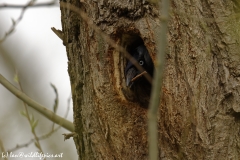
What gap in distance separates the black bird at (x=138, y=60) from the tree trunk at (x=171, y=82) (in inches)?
7.8

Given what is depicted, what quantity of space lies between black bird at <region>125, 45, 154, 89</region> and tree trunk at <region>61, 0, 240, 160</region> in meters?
0.20

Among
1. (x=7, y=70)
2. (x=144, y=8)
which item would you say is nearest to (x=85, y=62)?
(x=144, y=8)

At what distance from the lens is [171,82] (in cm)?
257

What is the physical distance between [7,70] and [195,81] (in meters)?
3.60

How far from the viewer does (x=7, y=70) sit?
5617 mm

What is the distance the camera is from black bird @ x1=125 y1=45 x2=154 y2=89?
10.3 ft

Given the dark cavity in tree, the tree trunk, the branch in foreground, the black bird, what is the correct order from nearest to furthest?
the tree trunk, the branch in foreground, the dark cavity in tree, the black bird

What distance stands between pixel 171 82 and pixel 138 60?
115cm

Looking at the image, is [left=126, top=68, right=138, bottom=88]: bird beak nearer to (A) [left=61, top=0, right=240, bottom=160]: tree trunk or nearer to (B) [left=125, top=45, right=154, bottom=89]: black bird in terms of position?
(B) [left=125, top=45, right=154, bottom=89]: black bird

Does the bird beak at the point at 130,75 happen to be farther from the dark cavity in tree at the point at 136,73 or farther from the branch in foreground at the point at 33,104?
the branch in foreground at the point at 33,104

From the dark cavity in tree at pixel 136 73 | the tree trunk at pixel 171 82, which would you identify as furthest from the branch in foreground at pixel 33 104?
the dark cavity in tree at pixel 136 73

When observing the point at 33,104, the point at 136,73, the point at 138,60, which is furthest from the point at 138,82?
the point at 33,104

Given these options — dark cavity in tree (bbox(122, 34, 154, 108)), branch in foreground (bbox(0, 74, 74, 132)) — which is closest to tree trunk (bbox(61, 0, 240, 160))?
dark cavity in tree (bbox(122, 34, 154, 108))

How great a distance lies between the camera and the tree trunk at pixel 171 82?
2447 mm
